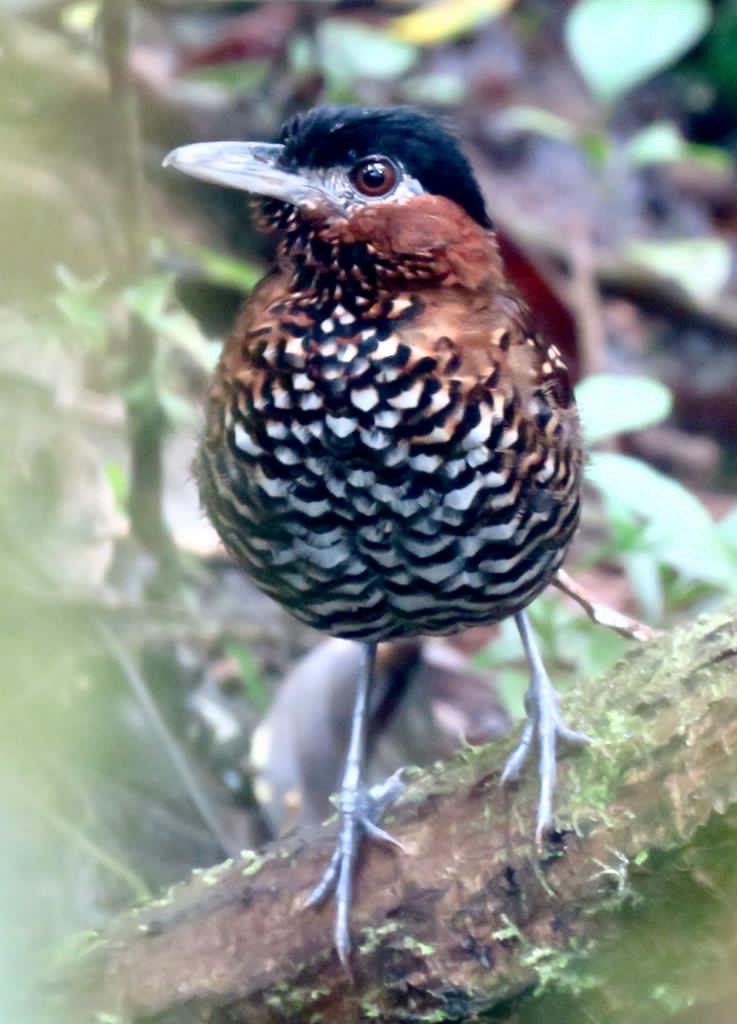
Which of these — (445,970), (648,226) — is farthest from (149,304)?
(648,226)

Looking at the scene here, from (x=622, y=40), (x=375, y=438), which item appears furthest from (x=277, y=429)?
(x=622, y=40)

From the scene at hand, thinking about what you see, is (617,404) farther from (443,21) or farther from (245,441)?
(443,21)

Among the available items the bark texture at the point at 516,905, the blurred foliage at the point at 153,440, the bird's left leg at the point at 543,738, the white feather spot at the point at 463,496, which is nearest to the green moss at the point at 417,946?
the bark texture at the point at 516,905

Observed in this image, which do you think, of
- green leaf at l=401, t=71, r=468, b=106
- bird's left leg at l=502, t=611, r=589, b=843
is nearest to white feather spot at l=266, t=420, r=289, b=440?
bird's left leg at l=502, t=611, r=589, b=843

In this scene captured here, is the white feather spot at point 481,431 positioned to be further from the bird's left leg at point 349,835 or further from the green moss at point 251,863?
the green moss at point 251,863

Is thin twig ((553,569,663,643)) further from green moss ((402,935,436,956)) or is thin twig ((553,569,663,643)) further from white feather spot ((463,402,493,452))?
green moss ((402,935,436,956))

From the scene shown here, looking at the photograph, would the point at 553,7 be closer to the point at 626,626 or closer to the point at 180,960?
the point at 626,626
